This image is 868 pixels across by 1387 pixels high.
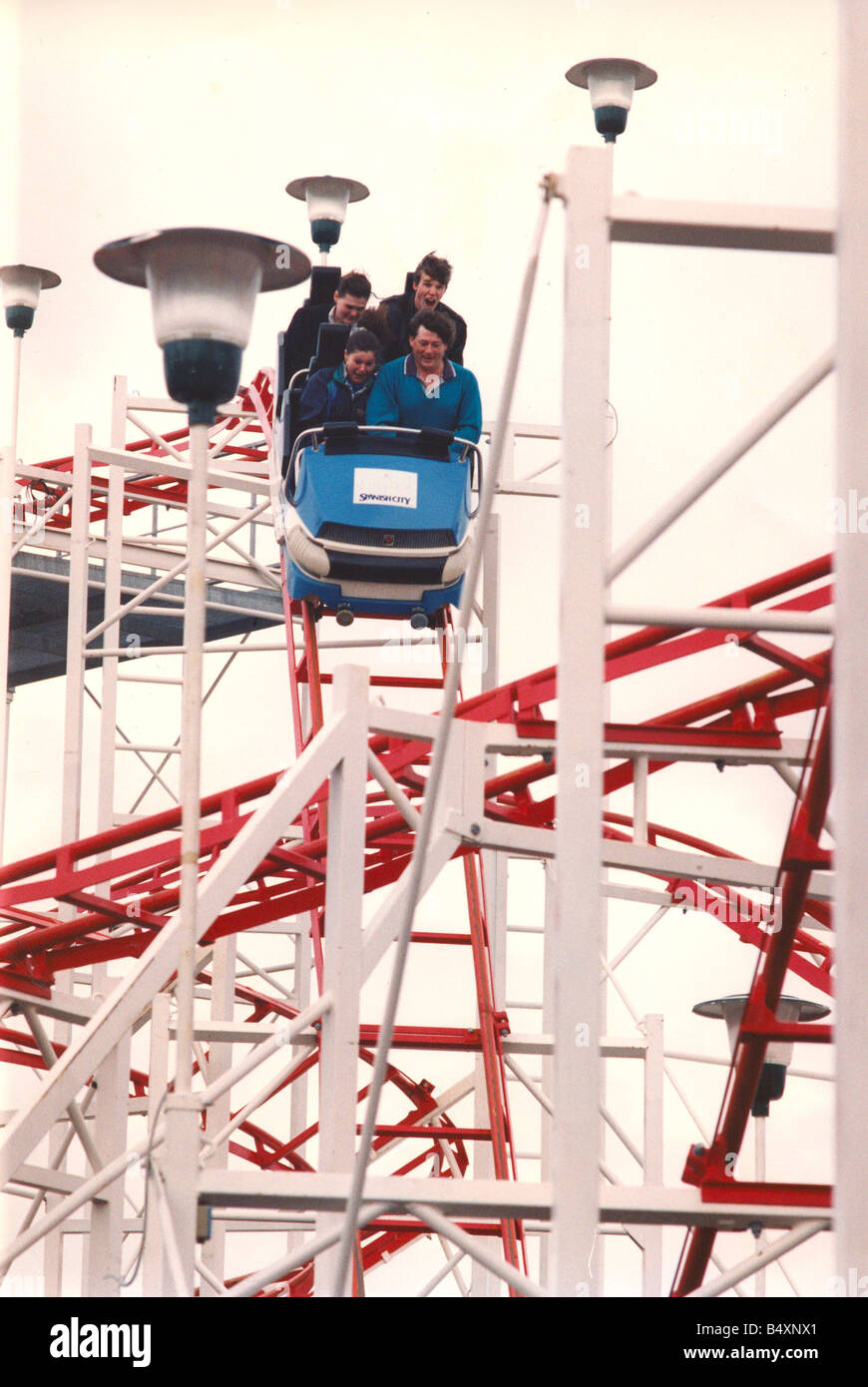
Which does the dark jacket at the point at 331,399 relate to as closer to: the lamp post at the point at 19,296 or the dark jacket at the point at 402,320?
the dark jacket at the point at 402,320

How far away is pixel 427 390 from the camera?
11742 millimetres

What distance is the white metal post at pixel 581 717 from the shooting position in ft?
21.4

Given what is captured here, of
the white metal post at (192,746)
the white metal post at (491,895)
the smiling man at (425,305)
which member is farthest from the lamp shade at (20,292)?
the white metal post at (192,746)

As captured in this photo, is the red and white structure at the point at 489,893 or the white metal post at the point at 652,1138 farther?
the white metal post at the point at 652,1138

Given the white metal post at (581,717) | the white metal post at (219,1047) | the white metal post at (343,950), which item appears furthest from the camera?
the white metal post at (219,1047)

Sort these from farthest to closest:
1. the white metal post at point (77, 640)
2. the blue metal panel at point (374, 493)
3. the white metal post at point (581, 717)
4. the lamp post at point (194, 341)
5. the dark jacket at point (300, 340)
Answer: the white metal post at point (77, 640), the dark jacket at point (300, 340), the blue metal panel at point (374, 493), the lamp post at point (194, 341), the white metal post at point (581, 717)

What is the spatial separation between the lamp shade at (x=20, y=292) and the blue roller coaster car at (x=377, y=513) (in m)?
4.85

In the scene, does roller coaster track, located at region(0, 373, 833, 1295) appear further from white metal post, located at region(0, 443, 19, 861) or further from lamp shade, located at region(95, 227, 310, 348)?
lamp shade, located at region(95, 227, 310, 348)

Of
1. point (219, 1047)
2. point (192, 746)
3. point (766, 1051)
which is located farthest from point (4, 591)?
point (192, 746)

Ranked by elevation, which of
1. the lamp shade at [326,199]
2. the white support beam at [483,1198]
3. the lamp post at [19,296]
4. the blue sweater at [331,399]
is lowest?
the white support beam at [483,1198]

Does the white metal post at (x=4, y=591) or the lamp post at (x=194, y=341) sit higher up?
the white metal post at (x=4, y=591)
